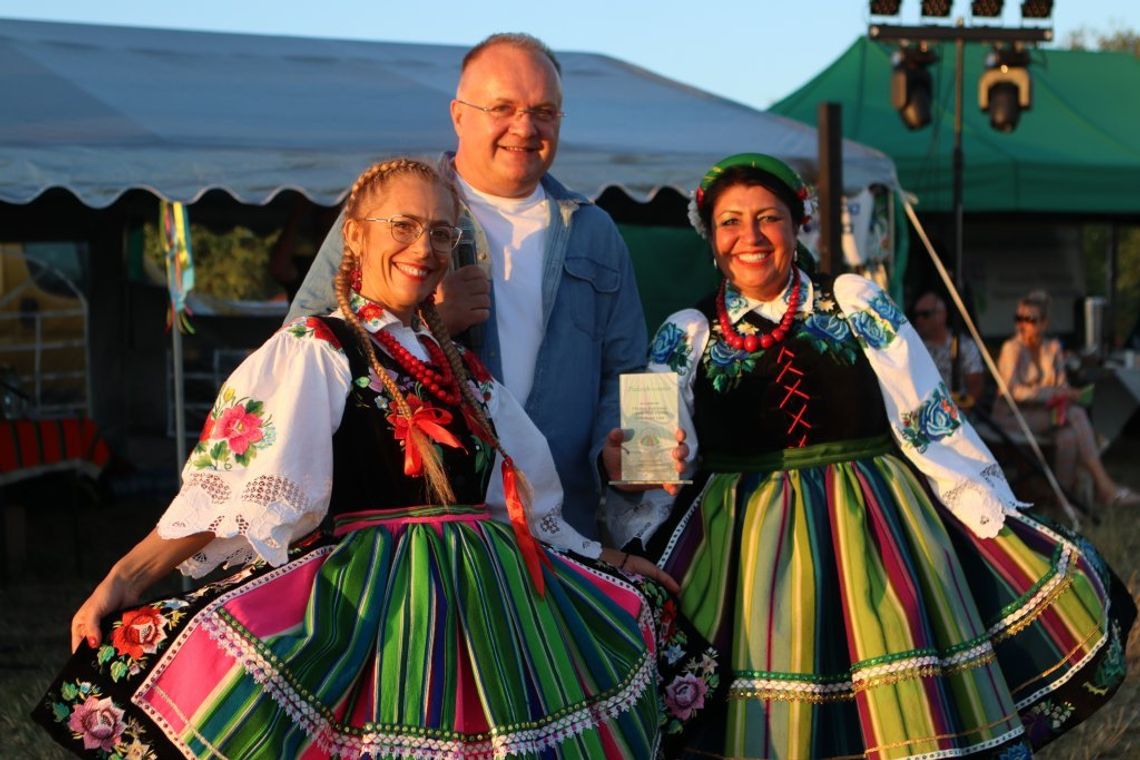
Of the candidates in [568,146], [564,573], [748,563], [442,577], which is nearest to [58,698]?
[442,577]

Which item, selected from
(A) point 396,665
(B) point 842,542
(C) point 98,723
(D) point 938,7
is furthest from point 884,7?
(C) point 98,723

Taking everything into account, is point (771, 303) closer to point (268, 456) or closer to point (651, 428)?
point (651, 428)

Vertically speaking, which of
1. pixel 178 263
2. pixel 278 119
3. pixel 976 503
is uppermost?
pixel 278 119

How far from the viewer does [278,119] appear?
6.47 m

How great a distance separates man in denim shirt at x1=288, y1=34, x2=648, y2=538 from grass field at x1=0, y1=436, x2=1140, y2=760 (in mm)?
1870

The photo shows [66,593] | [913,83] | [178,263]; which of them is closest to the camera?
[178,263]

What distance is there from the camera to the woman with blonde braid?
88.9 inches

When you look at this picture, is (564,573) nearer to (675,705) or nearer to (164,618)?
(675,705)

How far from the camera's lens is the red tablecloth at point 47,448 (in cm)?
656

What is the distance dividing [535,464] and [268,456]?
1.93 feet

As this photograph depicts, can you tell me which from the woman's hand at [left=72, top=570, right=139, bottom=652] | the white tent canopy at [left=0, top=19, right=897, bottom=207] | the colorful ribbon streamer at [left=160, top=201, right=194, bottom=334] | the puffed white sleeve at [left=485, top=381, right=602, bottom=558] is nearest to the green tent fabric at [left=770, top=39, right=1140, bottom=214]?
the white tent canopy at [left=0, top=19, right=897, bottom=207]

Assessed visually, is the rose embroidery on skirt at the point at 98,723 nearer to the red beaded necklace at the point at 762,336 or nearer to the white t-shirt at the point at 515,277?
the white t-shirt at the point at 515,277

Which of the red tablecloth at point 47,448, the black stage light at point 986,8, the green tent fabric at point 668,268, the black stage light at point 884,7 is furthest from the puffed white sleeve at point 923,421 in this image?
the black stage light at point 986,8

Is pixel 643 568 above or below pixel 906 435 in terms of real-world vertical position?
below
